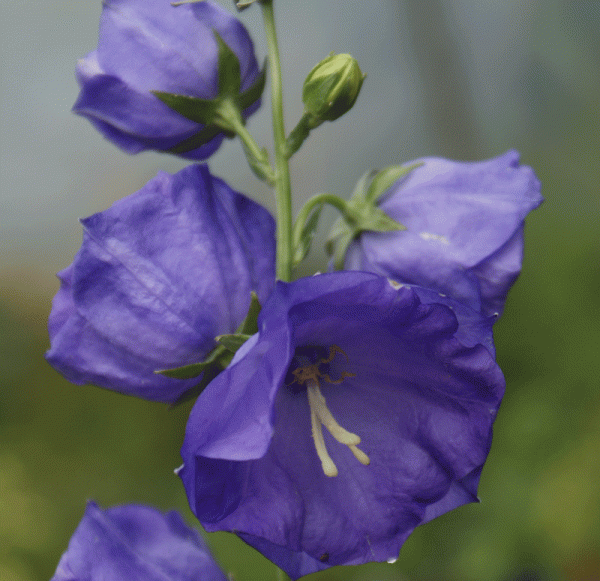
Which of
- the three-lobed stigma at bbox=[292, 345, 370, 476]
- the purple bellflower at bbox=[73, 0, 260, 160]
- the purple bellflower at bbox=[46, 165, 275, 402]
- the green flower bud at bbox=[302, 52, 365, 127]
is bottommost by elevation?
the three-lobed stigma at bbox=[292, 345, 370, 476]

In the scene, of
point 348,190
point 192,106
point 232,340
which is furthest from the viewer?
point 348,190

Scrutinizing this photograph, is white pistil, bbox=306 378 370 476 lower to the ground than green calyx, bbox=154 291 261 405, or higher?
lower

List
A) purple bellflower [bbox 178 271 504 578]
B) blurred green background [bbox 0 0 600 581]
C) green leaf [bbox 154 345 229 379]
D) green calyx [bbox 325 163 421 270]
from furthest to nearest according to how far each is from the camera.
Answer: blurred green background [bbox 0 0 600 581], green calyx [bbox 325 163 421 270], green leaf [bbox 154 345 229 379], purple bellflower [bbox 178 271 504 578]

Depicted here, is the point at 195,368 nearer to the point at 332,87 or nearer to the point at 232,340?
the point at 232,340

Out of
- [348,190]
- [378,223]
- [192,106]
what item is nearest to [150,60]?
Result: [192,106]

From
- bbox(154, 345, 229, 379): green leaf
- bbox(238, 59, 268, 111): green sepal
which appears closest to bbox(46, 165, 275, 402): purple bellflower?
bbox(154, 345, 229, 379): green leaf

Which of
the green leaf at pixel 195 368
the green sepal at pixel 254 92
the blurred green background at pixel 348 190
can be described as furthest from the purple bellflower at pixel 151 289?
the blurred green background at pixel 348 190

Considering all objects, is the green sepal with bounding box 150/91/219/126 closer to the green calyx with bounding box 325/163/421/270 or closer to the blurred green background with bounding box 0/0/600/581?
the green calyx with bounding box 325/163/421/270
